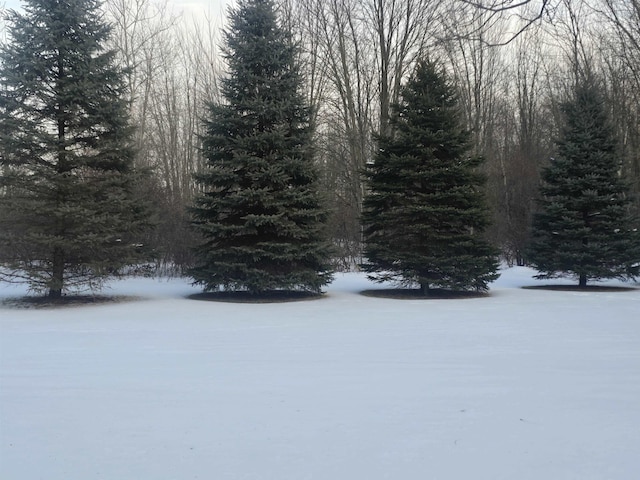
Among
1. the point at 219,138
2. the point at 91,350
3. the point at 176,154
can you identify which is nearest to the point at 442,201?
the point at 219,138

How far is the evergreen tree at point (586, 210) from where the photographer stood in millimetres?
16812

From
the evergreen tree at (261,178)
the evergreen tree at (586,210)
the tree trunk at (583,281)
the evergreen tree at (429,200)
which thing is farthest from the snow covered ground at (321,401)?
the tree trunk at (583,281)

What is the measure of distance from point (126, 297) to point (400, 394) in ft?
37.1

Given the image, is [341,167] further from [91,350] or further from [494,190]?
[91,350]

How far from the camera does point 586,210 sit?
1742 cm

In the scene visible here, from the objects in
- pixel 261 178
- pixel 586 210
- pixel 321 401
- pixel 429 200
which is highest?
pixel 261 178

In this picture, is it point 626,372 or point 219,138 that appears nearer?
point 626,372

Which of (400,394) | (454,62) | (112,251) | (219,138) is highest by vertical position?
(454,62)

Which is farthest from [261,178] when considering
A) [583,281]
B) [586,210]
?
[583,281]

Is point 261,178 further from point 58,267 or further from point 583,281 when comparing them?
point 583,281

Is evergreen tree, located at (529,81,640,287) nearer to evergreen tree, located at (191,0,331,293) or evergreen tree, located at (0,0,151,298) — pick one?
evergreen tree, located at (191,0,331,293)

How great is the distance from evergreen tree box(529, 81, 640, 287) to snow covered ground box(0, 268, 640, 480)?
773 cm

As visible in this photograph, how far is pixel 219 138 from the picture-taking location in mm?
14375

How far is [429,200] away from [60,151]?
9477mm
